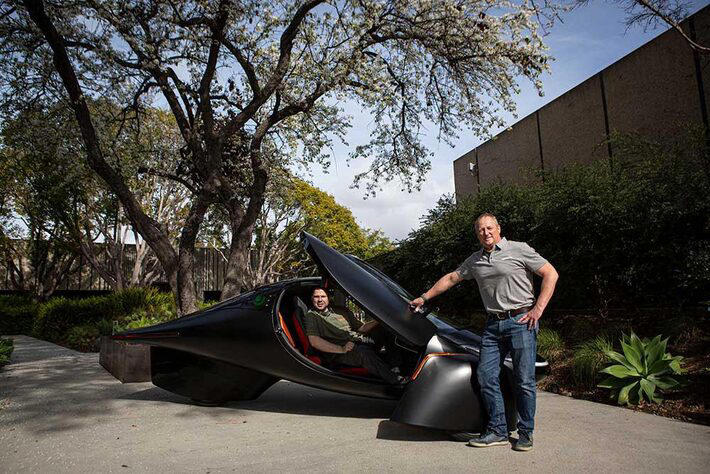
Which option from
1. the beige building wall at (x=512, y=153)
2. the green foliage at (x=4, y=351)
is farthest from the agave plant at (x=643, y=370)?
the beige building wall at (x=512, y=153)

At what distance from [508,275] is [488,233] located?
35cm

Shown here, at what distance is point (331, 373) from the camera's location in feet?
13.8

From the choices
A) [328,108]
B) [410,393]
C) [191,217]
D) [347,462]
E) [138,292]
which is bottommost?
[347,462]

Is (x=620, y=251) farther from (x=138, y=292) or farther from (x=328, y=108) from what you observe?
(x=138, y=292)

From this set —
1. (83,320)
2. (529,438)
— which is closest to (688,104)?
(529,438)

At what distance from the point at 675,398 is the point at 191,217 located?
850cm

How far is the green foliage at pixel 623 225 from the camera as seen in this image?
19.2ft

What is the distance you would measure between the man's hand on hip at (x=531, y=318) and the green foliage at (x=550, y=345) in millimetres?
3431

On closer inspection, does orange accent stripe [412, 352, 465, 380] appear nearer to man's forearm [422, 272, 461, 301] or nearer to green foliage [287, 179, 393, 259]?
man's forearm [422, 272, 461, 301]

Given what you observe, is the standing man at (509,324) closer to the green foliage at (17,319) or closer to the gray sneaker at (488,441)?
the gray sneaker at (488,441)

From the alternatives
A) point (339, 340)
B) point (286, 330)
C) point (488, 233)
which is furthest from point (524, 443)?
point (286, 330)

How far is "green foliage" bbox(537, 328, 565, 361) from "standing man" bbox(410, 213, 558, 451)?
3316 millimetres

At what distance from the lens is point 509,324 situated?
11.3 ft

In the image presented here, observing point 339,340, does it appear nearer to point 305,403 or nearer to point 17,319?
point 305,403
